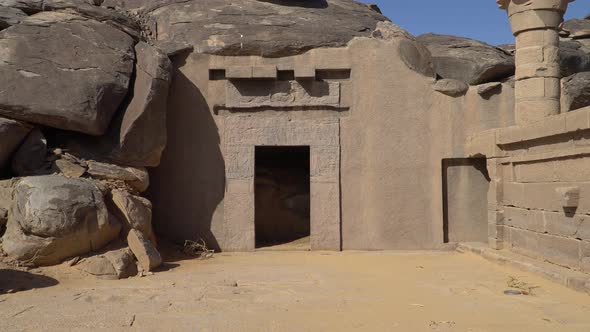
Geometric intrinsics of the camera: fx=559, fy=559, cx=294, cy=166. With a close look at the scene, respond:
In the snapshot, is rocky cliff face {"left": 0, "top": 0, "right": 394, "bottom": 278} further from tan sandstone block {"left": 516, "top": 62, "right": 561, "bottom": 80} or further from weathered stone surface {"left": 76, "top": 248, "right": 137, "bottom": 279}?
tan sandstone block {"left": 516, "top": 62, "right": 561, "bottom": 80}

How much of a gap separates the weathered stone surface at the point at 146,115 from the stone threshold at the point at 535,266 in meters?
4.65

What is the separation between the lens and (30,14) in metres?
7.80

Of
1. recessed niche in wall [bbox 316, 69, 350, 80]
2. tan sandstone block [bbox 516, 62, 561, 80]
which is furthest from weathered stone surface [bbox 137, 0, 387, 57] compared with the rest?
tan sandstone block [bbox 516, 62, 561, 80]

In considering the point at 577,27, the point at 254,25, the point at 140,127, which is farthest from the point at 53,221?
the point at 577,27

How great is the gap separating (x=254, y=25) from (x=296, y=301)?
5.28m

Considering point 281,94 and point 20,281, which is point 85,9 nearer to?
point 281,94

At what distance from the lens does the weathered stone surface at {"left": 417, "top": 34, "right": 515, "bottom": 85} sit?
30.4ft

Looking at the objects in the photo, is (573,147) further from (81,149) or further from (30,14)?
(30,14)

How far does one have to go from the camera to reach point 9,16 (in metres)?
7.46

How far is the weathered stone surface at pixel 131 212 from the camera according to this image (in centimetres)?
689

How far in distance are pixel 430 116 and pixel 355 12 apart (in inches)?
102

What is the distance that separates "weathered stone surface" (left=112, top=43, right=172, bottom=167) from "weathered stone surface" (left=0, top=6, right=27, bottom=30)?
158 cm

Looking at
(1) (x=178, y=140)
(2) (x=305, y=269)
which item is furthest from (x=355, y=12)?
(2) (x=305, y=269)

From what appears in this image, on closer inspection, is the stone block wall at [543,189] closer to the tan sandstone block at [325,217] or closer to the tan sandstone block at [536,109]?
the tan sandstone block at [536,109]
